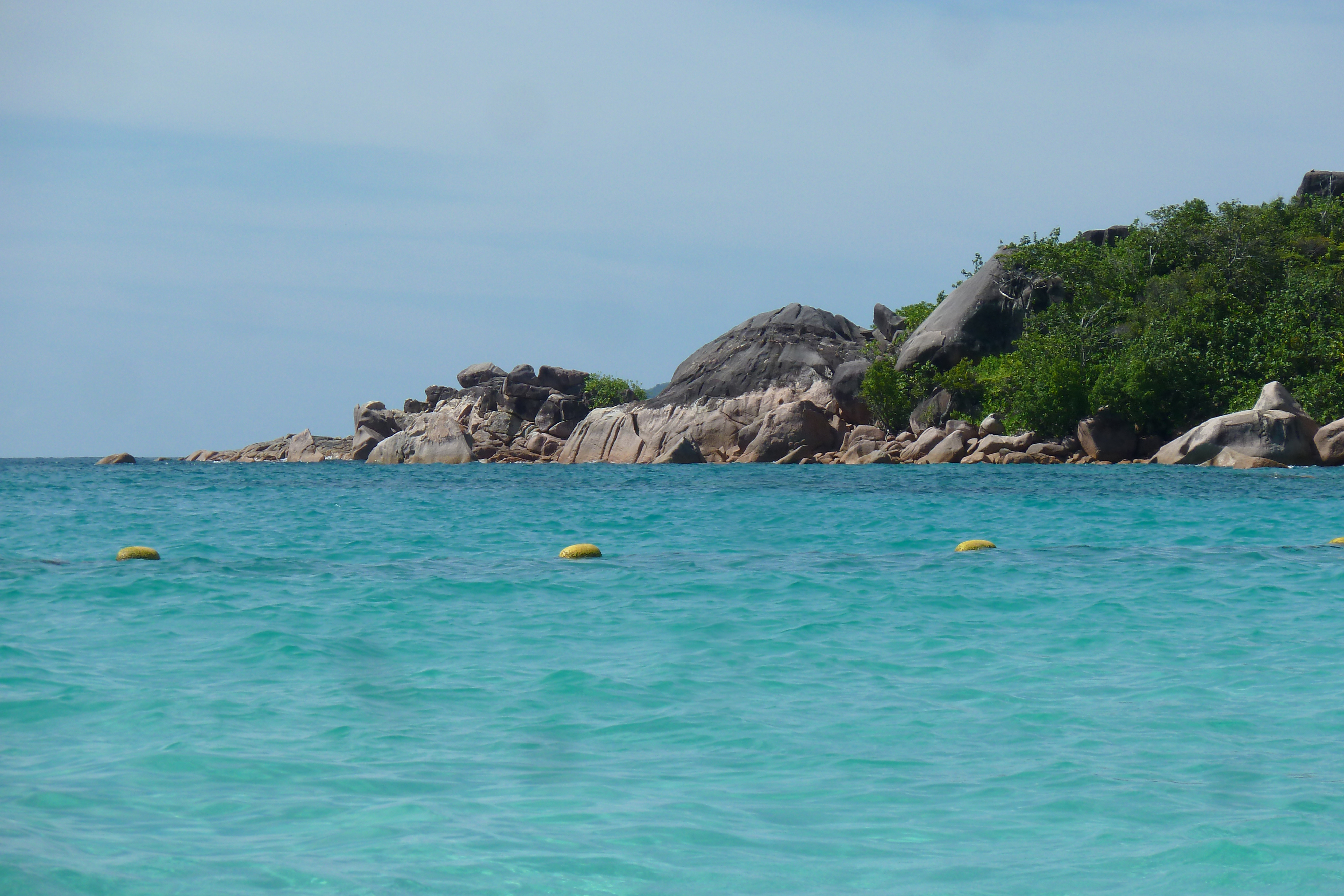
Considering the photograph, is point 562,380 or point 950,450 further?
point 562,380

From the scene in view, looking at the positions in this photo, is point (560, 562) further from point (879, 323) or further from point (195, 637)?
point (879, 323)

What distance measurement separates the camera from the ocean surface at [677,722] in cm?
471

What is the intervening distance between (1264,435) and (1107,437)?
8.21 meters

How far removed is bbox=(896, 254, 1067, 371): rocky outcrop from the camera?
53.3 meters

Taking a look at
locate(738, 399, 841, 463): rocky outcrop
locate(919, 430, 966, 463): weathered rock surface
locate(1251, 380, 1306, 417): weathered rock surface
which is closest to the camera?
locate(1251, 380, 1306, 417): weathered rock surface

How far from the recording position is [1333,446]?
122 feet

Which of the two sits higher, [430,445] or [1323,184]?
[1323,184]

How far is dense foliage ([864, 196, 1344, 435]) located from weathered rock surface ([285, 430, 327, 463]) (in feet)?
145

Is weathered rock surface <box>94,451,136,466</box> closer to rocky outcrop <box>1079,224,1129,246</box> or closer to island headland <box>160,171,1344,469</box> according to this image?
island headland <box>160,171,1344,469</box>

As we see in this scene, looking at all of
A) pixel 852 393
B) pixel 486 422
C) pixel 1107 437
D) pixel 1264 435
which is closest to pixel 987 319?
pixel 852 393

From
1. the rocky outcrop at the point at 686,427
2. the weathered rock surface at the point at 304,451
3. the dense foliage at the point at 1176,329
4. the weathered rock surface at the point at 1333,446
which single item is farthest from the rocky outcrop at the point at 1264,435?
the weathered rock surface at the point at 304,451

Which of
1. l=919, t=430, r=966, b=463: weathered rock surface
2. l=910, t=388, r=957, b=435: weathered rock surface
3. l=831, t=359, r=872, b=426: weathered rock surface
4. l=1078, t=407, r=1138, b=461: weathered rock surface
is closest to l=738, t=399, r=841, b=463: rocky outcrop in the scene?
l=831, t=359, r=872, b=426: weathered rock surface

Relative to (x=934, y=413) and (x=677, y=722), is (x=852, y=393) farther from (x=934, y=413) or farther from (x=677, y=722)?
(x=677, y=722)

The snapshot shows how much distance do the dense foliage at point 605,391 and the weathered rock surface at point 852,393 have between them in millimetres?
16753
